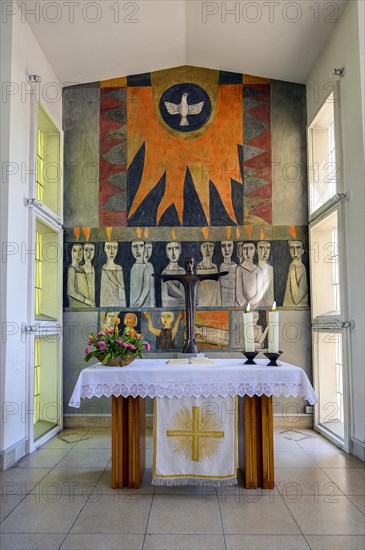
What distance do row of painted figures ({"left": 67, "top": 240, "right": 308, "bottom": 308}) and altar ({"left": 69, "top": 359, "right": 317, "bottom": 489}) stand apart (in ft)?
9.68

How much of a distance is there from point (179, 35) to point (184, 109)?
1.10 m

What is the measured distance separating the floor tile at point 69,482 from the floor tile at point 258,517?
4.13 ft

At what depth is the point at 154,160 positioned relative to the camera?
25.6 feet

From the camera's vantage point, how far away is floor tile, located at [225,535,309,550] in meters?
3.39

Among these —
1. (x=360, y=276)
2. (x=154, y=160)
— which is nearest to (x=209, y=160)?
(x=154, y=160)

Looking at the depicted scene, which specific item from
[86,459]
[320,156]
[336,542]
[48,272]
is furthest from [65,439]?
[320,156]

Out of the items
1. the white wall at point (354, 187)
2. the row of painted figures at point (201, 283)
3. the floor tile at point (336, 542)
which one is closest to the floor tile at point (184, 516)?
the floor tile at point (336, 542)

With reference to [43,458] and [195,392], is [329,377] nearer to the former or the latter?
[195,392]

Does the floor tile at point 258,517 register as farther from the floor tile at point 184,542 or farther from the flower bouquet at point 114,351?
the flower bouquet at point 114,351

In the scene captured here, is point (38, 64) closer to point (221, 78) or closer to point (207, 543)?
point (221, 78)

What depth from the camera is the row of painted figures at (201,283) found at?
7.55 metres

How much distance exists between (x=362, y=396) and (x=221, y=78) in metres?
5.07

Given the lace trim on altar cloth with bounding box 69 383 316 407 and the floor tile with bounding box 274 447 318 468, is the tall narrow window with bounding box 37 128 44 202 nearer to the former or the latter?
the lace trim on altar cloth with bounding box 69 383 316 407

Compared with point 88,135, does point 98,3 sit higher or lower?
higher
